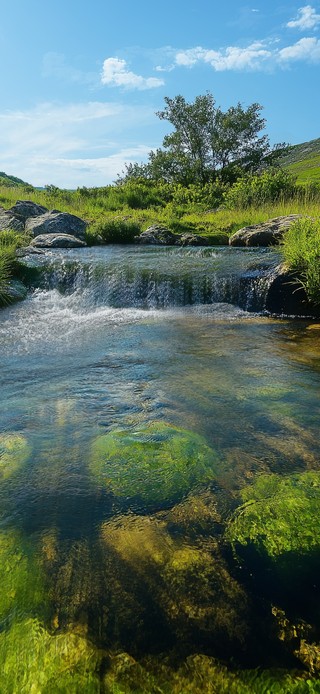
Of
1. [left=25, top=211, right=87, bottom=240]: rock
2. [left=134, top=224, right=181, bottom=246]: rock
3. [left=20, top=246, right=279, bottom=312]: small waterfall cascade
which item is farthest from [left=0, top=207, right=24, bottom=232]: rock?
[left=134, top=224, right=181, bottom=246]: rock

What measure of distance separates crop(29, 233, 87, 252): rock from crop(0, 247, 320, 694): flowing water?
9060 mm

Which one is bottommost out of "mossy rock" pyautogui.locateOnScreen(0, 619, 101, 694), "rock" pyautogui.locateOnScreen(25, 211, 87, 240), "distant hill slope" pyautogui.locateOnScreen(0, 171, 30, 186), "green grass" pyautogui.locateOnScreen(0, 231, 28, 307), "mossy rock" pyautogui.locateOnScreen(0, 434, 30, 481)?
"mossy rock" pyautogui.locateOnScreen(0, 619, 101, 694)

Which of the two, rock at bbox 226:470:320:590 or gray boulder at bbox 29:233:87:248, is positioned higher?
gray boulder at bbox 29:233:87:248

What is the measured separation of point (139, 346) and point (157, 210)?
1885 cm

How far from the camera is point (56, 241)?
1566 cm

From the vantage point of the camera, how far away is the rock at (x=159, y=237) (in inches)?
658

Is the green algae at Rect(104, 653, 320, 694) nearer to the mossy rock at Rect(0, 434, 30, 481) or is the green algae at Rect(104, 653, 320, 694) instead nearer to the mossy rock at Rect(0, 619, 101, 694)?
the mossy rock at Rect(0, 619, 101, 694)

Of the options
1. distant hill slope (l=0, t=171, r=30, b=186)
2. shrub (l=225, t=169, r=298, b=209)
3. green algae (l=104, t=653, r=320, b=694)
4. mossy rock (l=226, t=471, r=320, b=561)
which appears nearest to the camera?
green algae (l=104, t=653, r=320, b=694)

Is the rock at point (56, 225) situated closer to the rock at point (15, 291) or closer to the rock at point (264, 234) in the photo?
the rock at point (15, 291)

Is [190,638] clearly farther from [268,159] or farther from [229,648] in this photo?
[268,159]

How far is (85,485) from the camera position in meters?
3.14

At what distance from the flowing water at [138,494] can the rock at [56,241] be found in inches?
357

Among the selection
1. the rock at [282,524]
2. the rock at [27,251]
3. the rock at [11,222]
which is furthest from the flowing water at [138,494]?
the rock at [11,222]

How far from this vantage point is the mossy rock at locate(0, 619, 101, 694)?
177 cm
